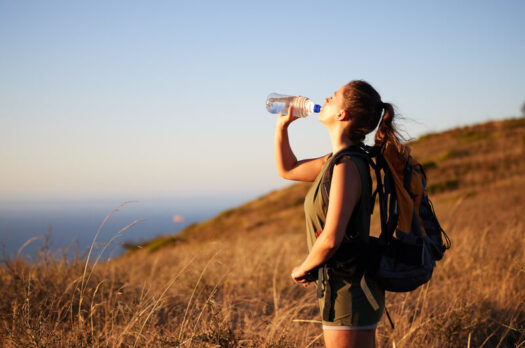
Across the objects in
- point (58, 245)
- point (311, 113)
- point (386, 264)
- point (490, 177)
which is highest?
point (311, 113)

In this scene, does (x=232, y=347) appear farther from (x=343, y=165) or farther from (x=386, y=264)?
(x=343, y=165)

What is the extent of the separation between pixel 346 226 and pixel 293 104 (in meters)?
1.15

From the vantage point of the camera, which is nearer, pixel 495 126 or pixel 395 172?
pixel 395 172

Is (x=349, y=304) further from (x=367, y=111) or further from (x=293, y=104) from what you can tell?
(x=293, y=104)

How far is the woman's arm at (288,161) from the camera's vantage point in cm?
270

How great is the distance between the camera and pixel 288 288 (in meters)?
5.50

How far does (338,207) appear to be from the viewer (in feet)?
6.43

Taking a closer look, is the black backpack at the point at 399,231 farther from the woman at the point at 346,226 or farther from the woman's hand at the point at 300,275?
the woman's hand at the point at 300,275

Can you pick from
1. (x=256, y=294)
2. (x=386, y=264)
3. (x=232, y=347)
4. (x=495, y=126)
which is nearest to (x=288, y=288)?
(x=256, y=294)

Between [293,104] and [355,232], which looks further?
[293,104]

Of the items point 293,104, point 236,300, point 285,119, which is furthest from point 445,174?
point 285,119

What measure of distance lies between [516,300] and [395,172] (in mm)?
3651

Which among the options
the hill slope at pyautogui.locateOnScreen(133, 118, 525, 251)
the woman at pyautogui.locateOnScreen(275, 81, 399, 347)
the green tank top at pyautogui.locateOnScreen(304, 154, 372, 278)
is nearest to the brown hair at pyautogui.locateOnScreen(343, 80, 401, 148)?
the woman at pyautogui.locateOnScreen(275, 81, 399, 347)

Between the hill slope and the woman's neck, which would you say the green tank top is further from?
the hill slope
